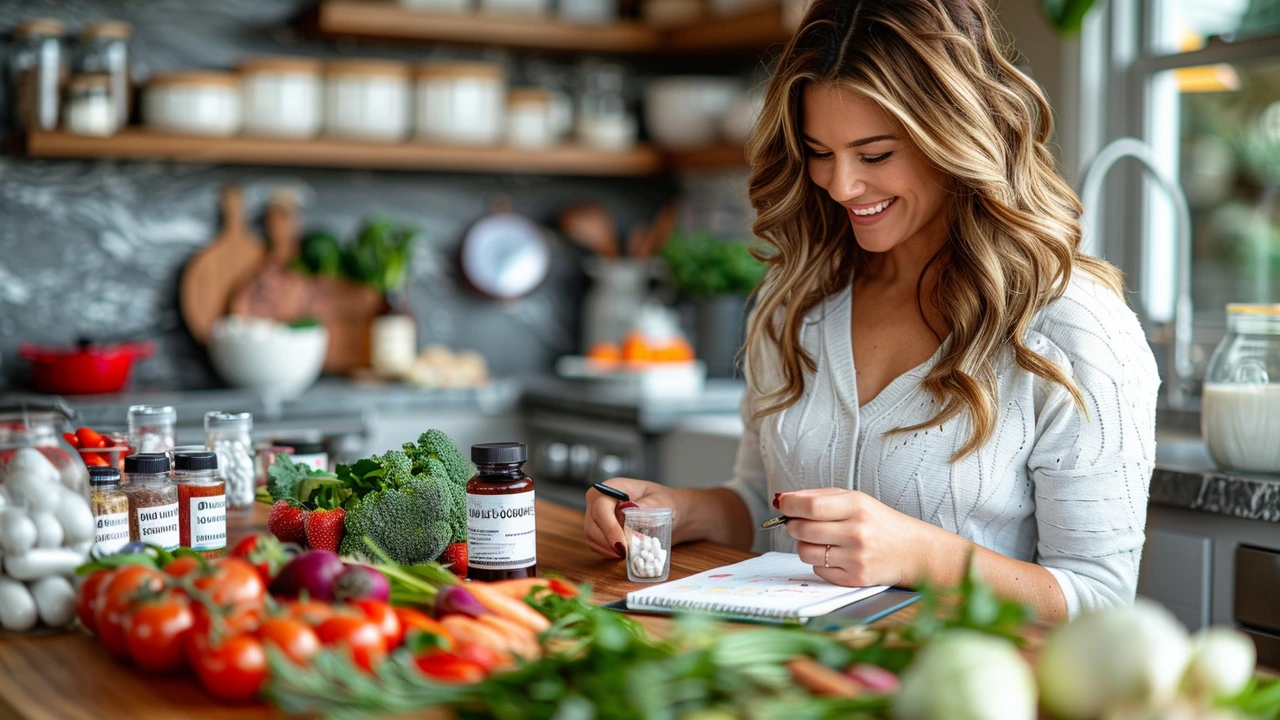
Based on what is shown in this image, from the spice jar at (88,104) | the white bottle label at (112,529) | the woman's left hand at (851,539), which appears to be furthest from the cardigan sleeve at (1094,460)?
the spice jar at (88,104)

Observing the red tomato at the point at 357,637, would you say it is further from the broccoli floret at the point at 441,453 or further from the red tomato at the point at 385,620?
the broccoli floret at the point at 441,453

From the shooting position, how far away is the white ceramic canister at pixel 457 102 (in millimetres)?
4000

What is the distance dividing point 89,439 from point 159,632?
0.83 metres

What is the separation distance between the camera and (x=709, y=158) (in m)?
4.15

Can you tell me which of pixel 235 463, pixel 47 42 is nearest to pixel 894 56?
pixel 235 463

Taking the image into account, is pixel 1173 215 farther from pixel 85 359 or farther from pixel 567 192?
pixel 85 359

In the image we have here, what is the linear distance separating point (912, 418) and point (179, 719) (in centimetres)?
112

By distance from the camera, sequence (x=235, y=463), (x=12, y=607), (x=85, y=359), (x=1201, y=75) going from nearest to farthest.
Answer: (x=12, y=607)
(x=235, y=463)
(x=1201, y=75)
(x=85, y=359)

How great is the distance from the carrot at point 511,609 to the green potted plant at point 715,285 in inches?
102

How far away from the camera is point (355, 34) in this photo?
397 cm

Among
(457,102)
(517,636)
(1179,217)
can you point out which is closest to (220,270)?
(457,102)

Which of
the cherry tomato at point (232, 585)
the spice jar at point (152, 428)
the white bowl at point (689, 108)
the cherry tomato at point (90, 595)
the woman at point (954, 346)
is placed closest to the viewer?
the cherry tomato at point (232, 585)

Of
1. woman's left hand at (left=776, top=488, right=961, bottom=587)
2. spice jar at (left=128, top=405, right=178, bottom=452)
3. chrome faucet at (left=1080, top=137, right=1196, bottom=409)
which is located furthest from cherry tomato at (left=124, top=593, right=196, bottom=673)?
chrome faucet at (left=1080, top=137, right=1196, bottom=409)

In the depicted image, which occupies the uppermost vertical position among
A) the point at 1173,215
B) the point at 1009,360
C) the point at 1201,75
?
the point at 1201,75
